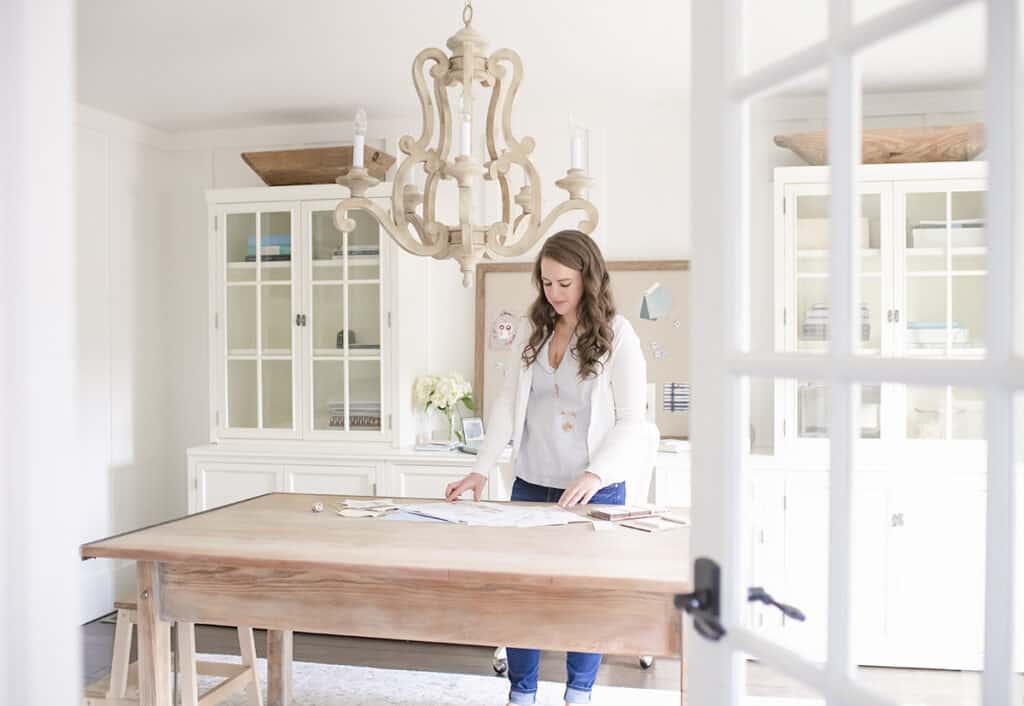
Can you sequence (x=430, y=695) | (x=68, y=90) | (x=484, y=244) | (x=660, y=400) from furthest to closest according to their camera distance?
1. (x=660, y=400)
2. (x=430, y=695)
3. (x=484, y=244)
4. (x=68, y=90)

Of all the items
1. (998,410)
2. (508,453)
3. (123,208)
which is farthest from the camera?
(123,208)

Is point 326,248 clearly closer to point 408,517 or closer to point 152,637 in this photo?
point 408,517

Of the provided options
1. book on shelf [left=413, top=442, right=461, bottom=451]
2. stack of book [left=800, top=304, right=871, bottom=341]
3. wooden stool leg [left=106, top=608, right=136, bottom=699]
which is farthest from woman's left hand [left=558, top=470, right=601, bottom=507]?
stack of book [left=800, top=304, right=871, bottom=341]

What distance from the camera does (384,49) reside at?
3.61m

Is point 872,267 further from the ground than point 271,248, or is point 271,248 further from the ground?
Result: point 271,248

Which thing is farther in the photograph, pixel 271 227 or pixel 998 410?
pixel 271 227

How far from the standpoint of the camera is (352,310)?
14.2 feet

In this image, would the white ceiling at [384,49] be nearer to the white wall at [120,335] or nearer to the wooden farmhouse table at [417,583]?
the white wall at [120,335]

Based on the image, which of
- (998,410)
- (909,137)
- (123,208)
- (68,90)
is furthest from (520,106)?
(998,410)

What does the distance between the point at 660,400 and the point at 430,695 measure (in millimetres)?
1784

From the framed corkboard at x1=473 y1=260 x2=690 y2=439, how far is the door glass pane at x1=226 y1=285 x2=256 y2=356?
1.17m

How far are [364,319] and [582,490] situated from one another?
2091 mm

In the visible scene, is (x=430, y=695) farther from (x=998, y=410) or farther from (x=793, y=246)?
(x=998, y=410)

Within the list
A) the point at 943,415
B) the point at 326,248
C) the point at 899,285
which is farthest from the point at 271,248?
the point at 943,415
